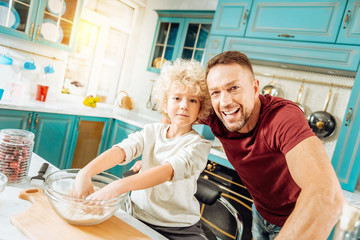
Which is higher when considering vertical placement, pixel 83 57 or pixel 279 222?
pixel 83 57

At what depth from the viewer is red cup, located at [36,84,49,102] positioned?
9.26 feet

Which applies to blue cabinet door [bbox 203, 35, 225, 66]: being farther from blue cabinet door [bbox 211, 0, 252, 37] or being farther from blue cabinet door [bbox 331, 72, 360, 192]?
blue cabinet door [bbox 331, 72, 360, 192]

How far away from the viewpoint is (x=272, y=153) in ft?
3.41

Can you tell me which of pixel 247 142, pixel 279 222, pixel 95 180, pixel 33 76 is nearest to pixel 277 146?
pixel 247 142

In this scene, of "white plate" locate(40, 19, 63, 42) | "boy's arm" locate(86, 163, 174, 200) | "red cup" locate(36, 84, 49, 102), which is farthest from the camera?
"red cup" locate(36, 84, 49, 102)

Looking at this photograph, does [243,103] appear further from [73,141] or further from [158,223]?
[73,141]

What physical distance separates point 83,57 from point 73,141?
4.22 ft

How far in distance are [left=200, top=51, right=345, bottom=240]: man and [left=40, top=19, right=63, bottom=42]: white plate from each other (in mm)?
2242

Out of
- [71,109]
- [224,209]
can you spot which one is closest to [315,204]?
[224,209]

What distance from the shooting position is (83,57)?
3.47 metres

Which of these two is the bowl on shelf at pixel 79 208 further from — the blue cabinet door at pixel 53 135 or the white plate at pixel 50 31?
the white plate at pixel 50 31

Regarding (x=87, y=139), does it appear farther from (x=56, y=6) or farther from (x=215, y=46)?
(x=215, y=46)

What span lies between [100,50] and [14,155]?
10.0ft

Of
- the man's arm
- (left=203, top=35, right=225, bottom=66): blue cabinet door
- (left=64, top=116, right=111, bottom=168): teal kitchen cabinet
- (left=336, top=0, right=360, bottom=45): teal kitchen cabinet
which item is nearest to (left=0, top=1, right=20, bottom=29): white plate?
(left=64, top=116, right=111, bottom=168): teal kitchen cabinet
